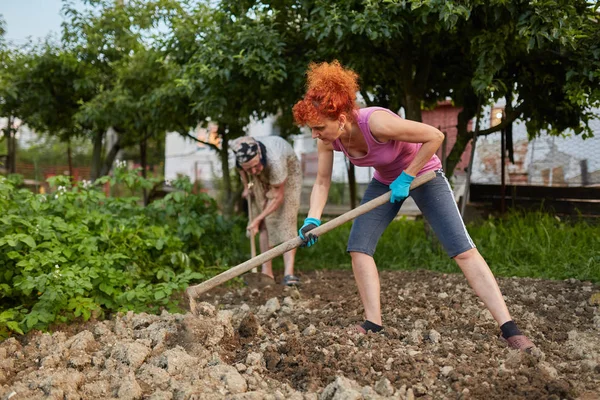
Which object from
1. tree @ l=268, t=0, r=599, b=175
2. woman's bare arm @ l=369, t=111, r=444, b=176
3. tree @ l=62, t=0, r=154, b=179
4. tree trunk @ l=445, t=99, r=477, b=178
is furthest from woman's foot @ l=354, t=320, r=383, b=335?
tree @ l=62, t=0, r=154, b=179

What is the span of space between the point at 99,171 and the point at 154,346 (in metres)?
8.39

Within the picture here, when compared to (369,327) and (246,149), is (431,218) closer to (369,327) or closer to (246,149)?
(369,327)

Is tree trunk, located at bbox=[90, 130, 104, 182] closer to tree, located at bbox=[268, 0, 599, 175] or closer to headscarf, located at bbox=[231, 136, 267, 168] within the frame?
tree, located at bbox=[268, 0, 599, 175]

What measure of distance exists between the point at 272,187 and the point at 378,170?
2.05m

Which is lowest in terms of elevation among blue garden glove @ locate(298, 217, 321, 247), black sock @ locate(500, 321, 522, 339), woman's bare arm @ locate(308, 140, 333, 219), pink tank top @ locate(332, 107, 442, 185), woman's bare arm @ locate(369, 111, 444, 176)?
black sock @ locate(500, 321, 522, 339)

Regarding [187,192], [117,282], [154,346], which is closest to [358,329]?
[154,346]

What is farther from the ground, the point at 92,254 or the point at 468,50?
the point at 468,50

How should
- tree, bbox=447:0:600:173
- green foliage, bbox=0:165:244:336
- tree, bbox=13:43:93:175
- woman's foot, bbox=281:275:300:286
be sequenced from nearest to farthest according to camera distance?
1. green foliage, bbox=0:165:244:336
2. tree, bbox=447:0:600:173
3. woman's foot, bbox=281:275:300:286
4. tree, bbox=13:43:93:175

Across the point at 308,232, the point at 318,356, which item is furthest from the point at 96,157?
the point at 318,356

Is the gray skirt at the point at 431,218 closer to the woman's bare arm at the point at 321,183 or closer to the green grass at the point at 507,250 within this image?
the woman's bare arm at the point at 321,183

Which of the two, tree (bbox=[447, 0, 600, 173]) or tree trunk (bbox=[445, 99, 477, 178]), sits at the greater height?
tree (bbox=[447, 0, 600, 173])

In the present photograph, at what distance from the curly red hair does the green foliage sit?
63.7 inches

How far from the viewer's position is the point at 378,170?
3264 millimetres

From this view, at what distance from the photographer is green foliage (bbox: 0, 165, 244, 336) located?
11.6 ft
